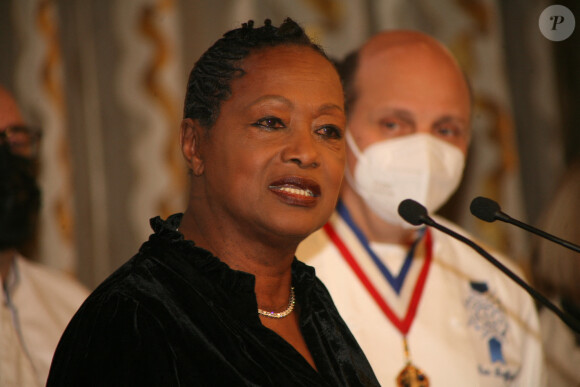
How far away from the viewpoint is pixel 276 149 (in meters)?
1.60

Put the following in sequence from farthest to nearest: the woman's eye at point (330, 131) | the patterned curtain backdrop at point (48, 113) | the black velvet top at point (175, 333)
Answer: the patterned curtain backdrop at point (48, 113) < the woman's eye at point (330, 131) < the black velvet top at point (175, 333)

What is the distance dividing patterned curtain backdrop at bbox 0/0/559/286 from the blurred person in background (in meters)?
1.32

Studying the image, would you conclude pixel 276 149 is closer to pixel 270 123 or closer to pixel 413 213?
pixel 270 123

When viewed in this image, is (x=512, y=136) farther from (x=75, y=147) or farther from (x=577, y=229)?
(x=75, y=147)

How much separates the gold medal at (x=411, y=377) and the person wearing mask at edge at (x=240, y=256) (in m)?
0.66

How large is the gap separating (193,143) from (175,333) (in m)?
0.51

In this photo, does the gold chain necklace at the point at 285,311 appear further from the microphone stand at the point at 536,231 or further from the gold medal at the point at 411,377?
the gold medal at the point at 411,377

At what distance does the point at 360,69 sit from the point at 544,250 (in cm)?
123

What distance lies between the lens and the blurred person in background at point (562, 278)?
2.98 metres

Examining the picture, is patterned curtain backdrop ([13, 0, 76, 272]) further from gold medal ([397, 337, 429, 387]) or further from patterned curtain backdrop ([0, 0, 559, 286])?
gold medal ([397, 337, 429, 387])

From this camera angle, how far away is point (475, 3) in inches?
157

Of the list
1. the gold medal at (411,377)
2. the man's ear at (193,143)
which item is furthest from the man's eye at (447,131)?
the man's ear at (193,143)

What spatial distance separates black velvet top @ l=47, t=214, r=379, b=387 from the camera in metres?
1.33

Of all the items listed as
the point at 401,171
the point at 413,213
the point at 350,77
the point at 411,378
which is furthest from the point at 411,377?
the point at 350,77
